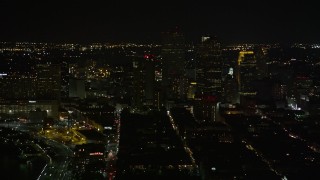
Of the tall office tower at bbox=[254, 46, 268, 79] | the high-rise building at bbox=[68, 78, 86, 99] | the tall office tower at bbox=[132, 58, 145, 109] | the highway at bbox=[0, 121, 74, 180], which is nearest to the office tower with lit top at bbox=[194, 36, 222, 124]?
the tall office tower at bbox=[132, 58, 145, 109]

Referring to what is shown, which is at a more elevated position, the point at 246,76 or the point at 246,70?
the point at 246,70

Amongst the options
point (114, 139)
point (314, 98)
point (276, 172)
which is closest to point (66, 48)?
point (314, 98)

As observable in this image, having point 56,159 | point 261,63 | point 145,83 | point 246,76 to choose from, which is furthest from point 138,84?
point 56,159

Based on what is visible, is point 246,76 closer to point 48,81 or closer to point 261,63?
point 261,63

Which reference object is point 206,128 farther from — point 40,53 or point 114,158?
point 40,53

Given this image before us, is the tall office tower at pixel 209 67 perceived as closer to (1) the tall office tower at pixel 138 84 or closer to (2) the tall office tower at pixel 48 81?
(1) the tall office tower at pixel 138 84
